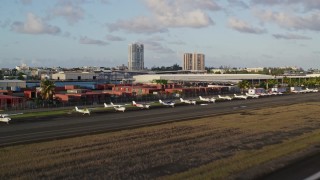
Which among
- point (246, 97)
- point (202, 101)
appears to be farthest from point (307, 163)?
point (246, 97)

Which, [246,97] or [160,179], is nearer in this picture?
[160,179]

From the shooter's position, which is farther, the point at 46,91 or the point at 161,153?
the point at 46,91

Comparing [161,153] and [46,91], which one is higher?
[46,91]

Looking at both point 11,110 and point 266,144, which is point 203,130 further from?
point 11,110

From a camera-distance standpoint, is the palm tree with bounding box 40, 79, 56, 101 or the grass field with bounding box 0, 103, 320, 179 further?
the palm tree with bounding box 40, 79, 56, 101

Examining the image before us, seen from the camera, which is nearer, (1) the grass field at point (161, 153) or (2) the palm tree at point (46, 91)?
(1) the grass field at point (161, 153)

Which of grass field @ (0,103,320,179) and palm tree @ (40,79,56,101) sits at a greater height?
palm tree @ (40,79,56,101)

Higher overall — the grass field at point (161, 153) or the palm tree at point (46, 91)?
the palm tree at point (46, 91)

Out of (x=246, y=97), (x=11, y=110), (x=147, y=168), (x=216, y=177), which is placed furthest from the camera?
(x=246, y=97)
